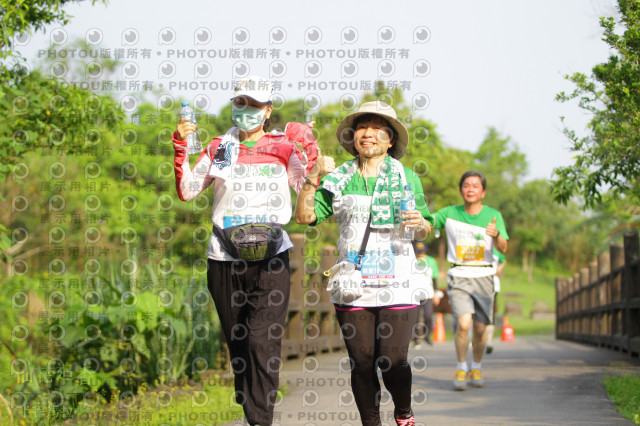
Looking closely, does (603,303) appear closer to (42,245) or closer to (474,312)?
(474,312)

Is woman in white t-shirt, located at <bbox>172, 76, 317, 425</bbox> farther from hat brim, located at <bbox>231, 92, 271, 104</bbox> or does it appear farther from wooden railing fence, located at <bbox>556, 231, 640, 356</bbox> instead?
wooden railing fence, located at <bbox>556, 231, 640, 356</bbox>

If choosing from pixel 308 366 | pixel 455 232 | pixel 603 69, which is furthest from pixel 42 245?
pixel 603 69

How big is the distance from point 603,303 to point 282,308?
1216 cm

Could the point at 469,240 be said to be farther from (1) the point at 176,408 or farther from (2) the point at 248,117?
(2) the point at 248,117

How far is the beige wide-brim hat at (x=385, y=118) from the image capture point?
4730 millimetres

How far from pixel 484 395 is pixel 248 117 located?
407cm

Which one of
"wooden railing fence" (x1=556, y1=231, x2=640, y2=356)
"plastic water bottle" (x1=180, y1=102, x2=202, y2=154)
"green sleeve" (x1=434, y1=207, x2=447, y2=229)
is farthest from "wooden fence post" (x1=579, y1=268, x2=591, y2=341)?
"plastic water bottle" (x1=180, y1=102, x2=202, y2=154)

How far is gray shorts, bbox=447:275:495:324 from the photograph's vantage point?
8.38m

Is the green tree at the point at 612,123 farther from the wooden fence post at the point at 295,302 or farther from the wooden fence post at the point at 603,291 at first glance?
the wooden fence post at the point at 603,291

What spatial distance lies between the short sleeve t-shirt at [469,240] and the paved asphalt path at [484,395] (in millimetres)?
1157

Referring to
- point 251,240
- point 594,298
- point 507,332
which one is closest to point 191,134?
point 251,240

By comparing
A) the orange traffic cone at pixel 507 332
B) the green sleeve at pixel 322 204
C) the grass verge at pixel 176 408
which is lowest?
the orange traffic cone at pixel 507 332

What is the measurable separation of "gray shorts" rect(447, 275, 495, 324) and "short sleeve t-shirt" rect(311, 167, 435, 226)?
3734mm

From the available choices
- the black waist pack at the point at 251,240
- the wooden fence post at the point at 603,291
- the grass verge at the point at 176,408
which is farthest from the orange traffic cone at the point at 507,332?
the black waist pack at the point at 251,240
